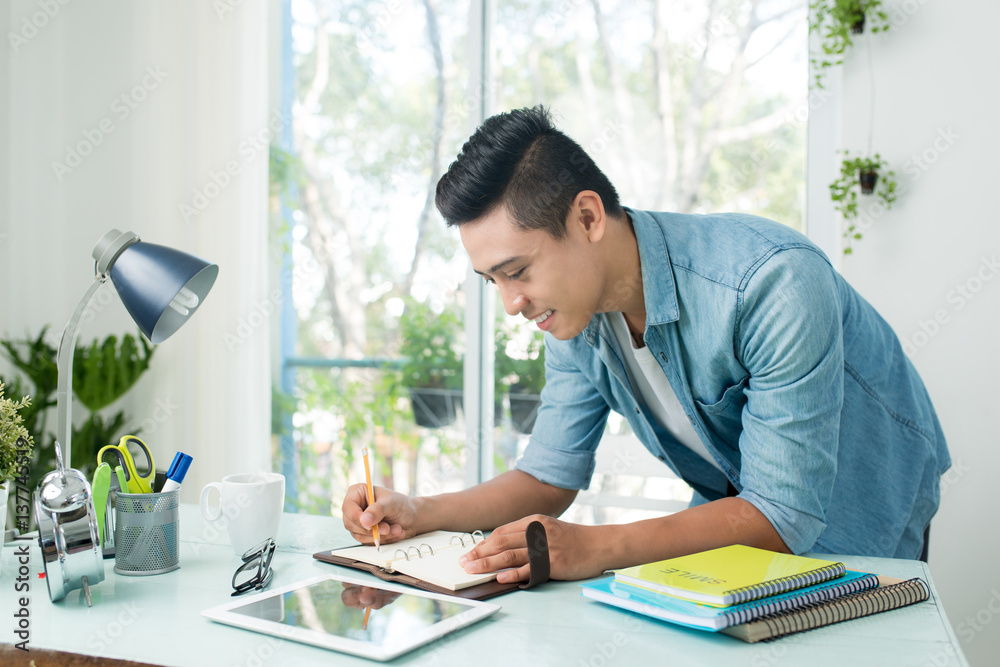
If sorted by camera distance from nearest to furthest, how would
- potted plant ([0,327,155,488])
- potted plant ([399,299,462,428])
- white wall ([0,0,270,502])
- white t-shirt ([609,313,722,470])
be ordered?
white t-shirt ([609,313,722,470]) < potted plant ([0,327,155,488]) < white wall ([0,0,270,502]) < potted plant ([399,299,462,428])

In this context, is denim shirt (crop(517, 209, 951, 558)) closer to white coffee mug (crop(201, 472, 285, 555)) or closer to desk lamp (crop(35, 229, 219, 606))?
white coffee mug (crop(201, 472, 285, 555))

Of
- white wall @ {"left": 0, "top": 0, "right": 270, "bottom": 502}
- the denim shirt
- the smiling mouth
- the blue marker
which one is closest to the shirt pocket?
the denim shirt

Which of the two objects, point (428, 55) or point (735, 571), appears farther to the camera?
point (428, 55)

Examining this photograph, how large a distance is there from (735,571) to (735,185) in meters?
1.89

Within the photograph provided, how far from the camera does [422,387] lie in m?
2.96

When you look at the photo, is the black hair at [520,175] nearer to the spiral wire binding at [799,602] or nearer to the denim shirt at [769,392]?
the denim shirt at [769,392]

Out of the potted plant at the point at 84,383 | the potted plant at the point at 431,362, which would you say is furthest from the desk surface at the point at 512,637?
the potted plant at the point at 431,362

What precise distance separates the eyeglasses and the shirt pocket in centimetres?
71

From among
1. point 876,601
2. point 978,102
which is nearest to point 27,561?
point 876,601

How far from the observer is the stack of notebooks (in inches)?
32.2

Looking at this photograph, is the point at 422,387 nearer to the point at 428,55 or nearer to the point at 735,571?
the point at 428,55

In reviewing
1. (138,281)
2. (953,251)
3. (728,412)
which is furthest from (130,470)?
(953,251)

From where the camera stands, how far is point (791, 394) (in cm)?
110

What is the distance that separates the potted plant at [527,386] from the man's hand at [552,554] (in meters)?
1.71
